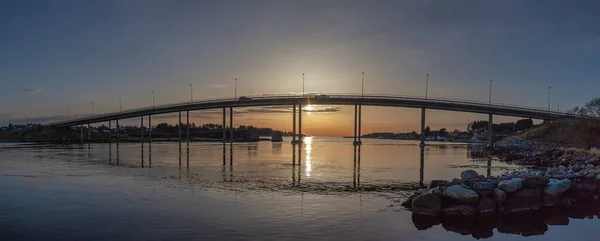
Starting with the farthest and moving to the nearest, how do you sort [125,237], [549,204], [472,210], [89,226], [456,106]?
1. [456,106]
2. [549,204]
3. [472,210]
4. [89,226]
5. [125,237]

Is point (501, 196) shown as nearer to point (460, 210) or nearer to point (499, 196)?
Result: point (499, 196)

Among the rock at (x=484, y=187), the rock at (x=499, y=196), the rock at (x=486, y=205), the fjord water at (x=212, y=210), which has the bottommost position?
the fjord water at (x=212, y=210)

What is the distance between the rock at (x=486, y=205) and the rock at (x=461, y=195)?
0.31m

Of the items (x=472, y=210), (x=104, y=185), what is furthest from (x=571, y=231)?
(x=104, y=185)

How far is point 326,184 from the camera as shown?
102 ft

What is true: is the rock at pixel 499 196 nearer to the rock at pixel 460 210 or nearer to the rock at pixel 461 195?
the rock at pixel 461 195

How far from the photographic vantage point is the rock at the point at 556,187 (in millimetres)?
22516

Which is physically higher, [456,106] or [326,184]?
[456,106]

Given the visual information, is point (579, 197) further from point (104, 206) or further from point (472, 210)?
point (104, 206)

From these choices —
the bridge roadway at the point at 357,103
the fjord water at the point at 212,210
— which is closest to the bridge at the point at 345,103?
the bridge roadway at the point at 357,103

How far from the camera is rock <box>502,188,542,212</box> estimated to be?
21095 mm

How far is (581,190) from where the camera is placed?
23.9 meters

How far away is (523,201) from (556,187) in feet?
9.12

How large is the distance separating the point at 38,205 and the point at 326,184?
1898 cm
